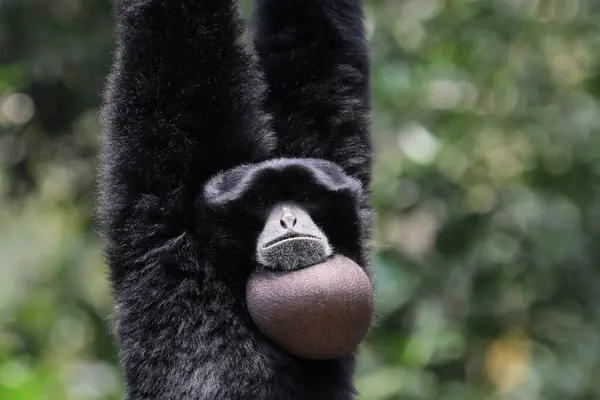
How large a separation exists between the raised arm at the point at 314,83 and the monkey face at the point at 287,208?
28 cm

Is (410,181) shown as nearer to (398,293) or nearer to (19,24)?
(398,293)

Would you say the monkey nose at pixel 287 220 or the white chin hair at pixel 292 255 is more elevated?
the monkey nose at pixel 287 220

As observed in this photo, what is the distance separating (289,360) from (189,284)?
366 millimetres

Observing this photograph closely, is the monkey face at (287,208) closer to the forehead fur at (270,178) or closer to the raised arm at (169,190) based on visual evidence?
the forehead fur at (270,178)

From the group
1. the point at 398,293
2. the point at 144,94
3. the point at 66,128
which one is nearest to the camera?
the point at 144,94

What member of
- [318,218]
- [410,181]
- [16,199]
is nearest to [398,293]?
[410,181]

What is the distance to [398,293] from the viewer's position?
4543 millimetres

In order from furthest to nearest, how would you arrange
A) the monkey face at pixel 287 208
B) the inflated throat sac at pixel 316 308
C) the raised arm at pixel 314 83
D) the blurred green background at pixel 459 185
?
the blurred green background at pixel 459 185, the raised arm at pixel 314 83, the monkey face at pixel 287 208, the inflated throat sac at pixel 316 308

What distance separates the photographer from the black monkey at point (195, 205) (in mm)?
2814

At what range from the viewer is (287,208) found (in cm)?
287

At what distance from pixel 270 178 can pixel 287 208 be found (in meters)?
0.11

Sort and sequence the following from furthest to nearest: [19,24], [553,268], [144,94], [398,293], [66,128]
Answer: [66,128] < [19,24] < [553,268] < [398,293] < [144,94]

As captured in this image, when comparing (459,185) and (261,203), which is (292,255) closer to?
(261,203)

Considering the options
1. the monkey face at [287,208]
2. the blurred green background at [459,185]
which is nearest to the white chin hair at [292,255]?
the monkey face at [287,208]
